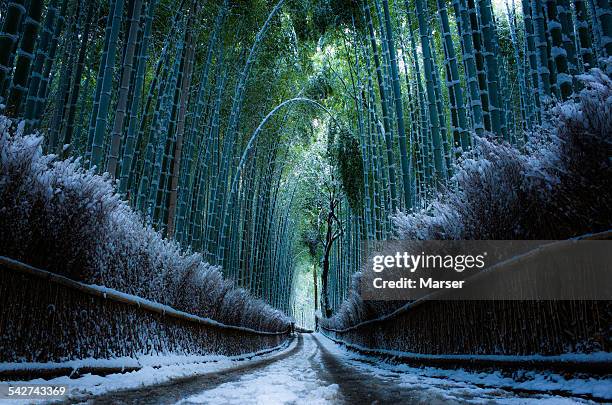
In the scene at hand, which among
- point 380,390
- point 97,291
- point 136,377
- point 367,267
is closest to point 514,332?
point 380,390

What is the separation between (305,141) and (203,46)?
688cm

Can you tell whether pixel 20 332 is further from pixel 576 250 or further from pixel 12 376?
pixel 576 250

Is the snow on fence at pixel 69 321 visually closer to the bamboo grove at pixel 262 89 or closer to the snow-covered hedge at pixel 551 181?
the bamboo grove at pixel 262 89

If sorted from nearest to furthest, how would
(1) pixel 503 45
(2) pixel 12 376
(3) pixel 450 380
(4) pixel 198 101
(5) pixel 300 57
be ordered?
(2) pixel 12 376 → (3) pixel 450 380 → (4) pixel 198 101 → (1) pixel 503 45 → (5) pixel 300 57

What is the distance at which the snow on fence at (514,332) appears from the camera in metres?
1.45

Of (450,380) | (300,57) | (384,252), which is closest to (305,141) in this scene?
(300,57)

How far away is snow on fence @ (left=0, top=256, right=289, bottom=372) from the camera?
1.58 m

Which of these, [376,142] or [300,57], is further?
[300,57]

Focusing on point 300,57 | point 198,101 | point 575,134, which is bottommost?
point 575,134

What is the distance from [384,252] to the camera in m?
4.11

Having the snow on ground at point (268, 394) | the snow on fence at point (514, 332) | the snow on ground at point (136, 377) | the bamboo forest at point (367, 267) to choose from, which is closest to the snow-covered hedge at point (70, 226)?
the bamboo forest at point (367, 267)

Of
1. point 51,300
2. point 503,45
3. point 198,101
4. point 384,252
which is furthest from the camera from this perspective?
point 503,45

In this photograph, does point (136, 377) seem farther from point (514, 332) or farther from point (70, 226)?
point (514, 332)

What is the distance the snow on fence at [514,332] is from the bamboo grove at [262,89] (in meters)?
0.85
